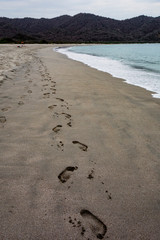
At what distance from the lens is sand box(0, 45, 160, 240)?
1.34 metres

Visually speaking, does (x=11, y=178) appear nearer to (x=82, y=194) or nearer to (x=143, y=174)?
(x=82, y=194)

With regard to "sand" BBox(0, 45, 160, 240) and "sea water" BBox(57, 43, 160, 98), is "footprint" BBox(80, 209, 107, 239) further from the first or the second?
"sea water" BBox(57, 43, 160, 98)

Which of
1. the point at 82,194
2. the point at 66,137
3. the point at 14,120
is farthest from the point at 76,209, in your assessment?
the point at 14,120

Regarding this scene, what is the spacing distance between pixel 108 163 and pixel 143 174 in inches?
15.3

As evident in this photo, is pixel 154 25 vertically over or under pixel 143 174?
over

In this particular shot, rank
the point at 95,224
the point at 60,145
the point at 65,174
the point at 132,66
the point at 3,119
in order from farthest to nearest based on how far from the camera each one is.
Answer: the point at 132,66 → the point at 3,119 → the point at 60,145 → the point at 65,174 → the point at 95,224

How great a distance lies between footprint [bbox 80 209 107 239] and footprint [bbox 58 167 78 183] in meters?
0.39

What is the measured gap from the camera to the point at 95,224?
1.35 m

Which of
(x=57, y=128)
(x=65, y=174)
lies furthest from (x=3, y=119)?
(x=65, y=174)

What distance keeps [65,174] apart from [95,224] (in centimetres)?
60

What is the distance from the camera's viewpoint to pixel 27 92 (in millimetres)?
4484

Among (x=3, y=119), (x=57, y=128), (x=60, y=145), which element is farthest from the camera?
(x=3, y=119)

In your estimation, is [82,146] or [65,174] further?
[82,146]

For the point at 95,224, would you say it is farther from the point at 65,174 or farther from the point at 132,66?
the point at 132,66
